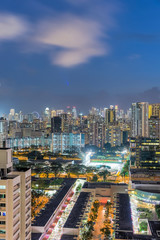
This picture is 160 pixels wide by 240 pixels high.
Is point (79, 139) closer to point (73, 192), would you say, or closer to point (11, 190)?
point (73, 192)

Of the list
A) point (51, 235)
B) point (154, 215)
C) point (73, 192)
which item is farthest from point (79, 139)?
point (51, 235)

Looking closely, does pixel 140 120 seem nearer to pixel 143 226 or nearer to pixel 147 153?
pixel 147 153

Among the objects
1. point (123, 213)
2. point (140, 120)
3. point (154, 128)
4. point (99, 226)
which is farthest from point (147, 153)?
point (140, 120)

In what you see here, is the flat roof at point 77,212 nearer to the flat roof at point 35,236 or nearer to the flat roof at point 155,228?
the flat roof at point 35,236

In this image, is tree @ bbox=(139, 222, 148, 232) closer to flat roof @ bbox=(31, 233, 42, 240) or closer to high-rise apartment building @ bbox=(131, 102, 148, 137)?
flat roof @ bbox=(31, 233, 42, 240)

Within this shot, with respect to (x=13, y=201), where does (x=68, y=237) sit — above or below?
below

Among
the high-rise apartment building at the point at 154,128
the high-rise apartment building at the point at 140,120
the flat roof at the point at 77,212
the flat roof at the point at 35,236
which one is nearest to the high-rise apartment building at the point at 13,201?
the flat roof at the point at 35,236

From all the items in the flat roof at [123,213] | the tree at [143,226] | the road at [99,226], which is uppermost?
the flat roof at [123,213]
